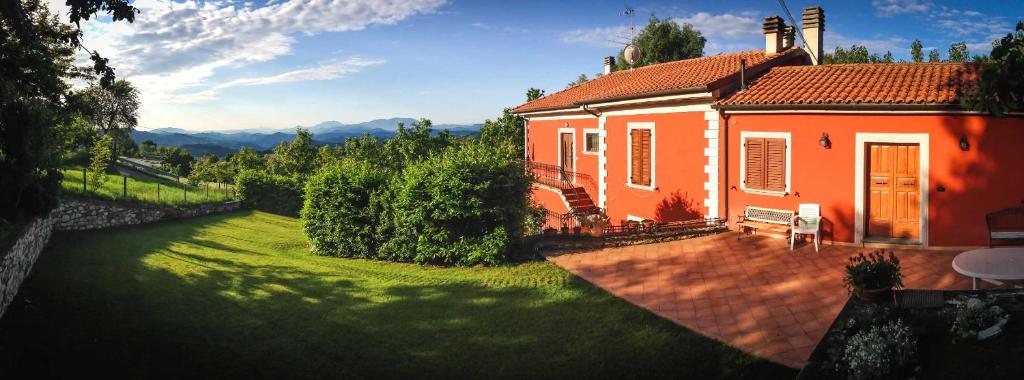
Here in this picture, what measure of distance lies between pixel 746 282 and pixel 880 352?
4.65 meters

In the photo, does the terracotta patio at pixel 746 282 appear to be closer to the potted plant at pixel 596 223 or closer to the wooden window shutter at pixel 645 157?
the potted plant at pixel 596 223

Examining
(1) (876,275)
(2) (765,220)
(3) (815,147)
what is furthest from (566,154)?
(1) (876,275)

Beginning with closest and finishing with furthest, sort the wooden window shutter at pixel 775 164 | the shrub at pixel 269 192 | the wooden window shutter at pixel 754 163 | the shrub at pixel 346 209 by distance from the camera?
the wooden window shutter at pixel 775 164
the wooden window shutter at pixel 754 163
the shrub at pixel 346 209
the shrub at pixel 269 192

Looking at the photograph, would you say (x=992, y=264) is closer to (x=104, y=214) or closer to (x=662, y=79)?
(x=662, y=79)

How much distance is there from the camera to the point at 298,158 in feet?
135

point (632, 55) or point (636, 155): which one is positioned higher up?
point (632, 55)

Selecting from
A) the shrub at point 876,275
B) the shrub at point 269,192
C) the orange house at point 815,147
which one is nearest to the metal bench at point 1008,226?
the orange house at point 815,147

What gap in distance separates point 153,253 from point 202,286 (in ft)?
15.3

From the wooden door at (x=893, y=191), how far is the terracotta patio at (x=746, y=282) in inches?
28.1

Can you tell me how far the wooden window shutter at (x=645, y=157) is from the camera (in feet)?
55.0

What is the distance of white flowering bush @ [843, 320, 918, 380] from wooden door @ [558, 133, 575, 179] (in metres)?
16.3

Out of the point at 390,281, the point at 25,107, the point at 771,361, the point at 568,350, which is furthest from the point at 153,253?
the point at 771,361

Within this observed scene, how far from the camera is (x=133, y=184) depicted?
24.4 m

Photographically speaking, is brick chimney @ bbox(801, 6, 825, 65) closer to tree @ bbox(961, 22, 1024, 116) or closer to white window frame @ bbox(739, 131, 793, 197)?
white window frame @ bbox(739, 131, 793, 197)
